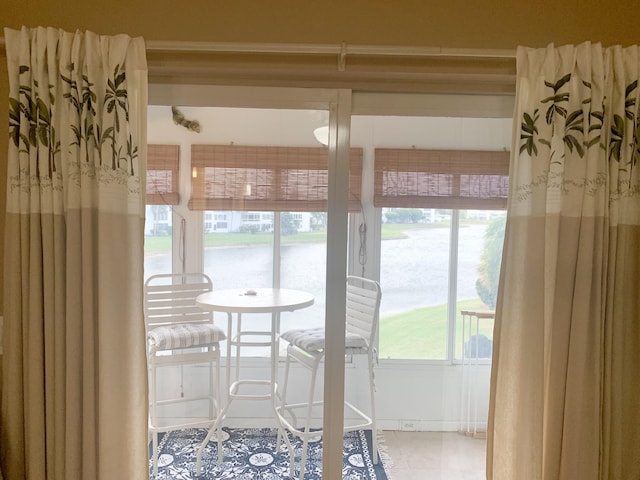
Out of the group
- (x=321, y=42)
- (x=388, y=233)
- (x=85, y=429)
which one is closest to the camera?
(x=85, y=429)

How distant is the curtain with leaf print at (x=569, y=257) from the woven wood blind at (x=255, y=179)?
78 cm

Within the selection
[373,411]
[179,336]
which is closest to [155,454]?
[179,336]

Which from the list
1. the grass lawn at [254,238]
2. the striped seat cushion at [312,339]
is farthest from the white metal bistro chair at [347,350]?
the grass lawn at [254,238]

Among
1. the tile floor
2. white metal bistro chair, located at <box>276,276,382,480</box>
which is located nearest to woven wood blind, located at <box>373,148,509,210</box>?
white metal bistro chair, located at <box>276,276,382,480</box>

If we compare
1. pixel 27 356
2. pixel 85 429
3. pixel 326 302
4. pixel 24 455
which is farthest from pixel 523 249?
→ pixel 24 455

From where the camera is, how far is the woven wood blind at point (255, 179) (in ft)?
5.69

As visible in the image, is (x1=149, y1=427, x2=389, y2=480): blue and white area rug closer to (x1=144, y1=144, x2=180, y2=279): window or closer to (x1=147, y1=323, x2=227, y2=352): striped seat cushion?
(x1=147, y1=323, x2=227, y2=352): striped seat cushion

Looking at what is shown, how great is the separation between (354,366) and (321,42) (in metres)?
1.28

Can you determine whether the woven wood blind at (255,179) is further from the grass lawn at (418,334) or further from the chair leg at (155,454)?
the chair leg at (155,454)

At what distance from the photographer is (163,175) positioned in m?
1.74

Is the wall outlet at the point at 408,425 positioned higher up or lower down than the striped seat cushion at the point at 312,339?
lower down

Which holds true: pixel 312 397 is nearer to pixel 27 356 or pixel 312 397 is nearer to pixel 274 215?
pixel 274 215

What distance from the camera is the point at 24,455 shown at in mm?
1454

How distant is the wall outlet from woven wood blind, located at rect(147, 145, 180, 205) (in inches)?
52.9
